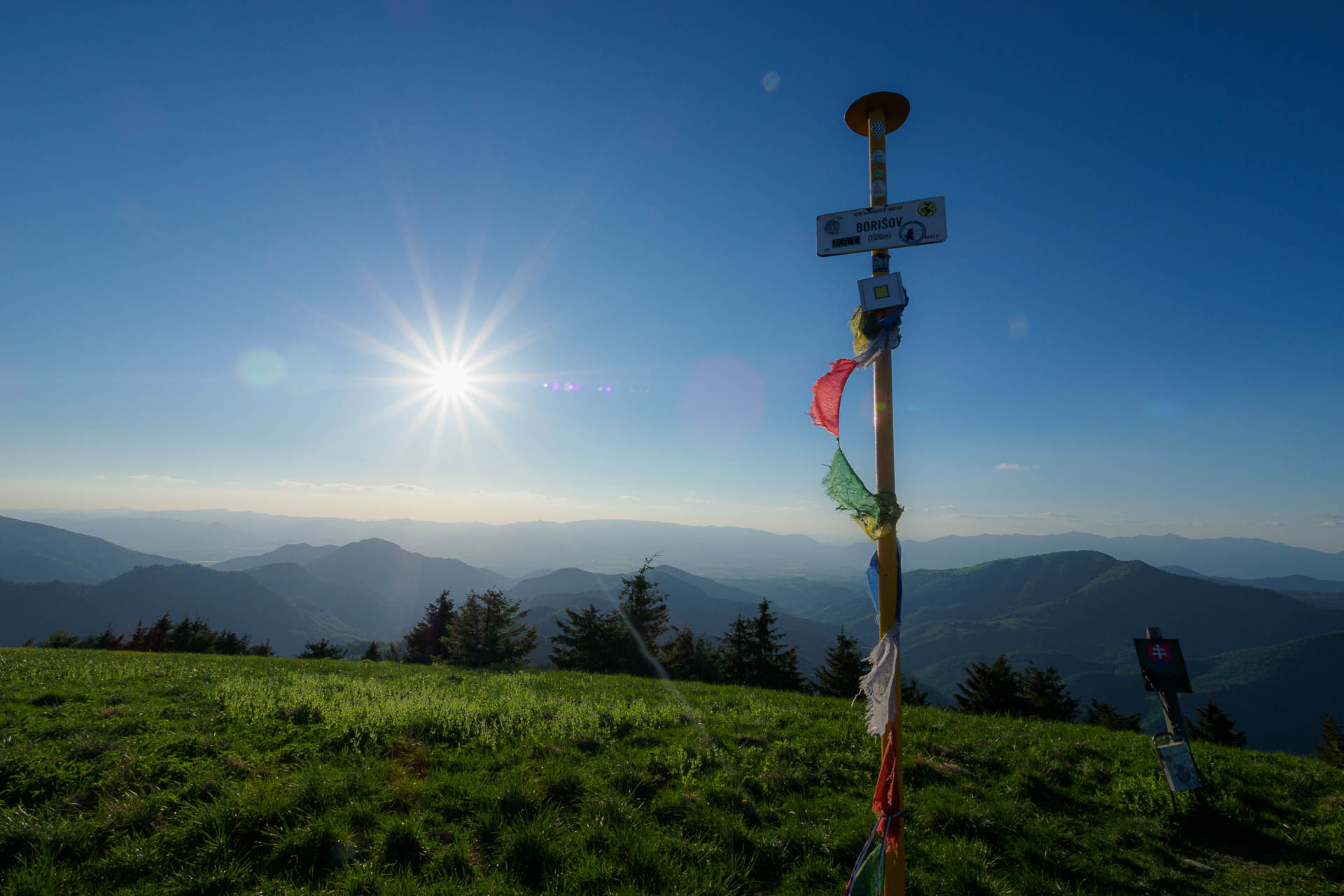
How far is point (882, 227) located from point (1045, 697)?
98.3ft

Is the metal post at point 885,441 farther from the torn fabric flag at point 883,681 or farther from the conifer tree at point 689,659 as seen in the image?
the conifer tree at point 689,659

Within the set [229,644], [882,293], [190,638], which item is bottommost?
[229,644]

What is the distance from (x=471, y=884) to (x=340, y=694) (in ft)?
22.8

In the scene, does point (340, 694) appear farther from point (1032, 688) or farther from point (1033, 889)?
point (1032, 688)

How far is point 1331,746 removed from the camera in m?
23.3

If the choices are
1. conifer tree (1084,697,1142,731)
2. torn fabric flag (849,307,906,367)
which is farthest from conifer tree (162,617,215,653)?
conifer tree (1084,697,1142,731)

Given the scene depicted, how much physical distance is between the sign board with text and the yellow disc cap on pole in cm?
112

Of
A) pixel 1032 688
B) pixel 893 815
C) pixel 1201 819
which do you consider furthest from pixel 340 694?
pixel 1032 688

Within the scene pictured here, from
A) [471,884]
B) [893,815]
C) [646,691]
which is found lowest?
[646,691]

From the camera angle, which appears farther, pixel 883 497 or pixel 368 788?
pixel 368 788

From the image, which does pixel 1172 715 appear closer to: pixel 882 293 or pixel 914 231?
pixel 882 293

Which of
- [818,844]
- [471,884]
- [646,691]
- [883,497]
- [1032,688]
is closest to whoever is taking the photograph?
[883,497]

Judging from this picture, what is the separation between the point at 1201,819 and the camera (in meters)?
7.59

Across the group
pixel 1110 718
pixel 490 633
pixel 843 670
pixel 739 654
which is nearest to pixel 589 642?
pixel 490 633
